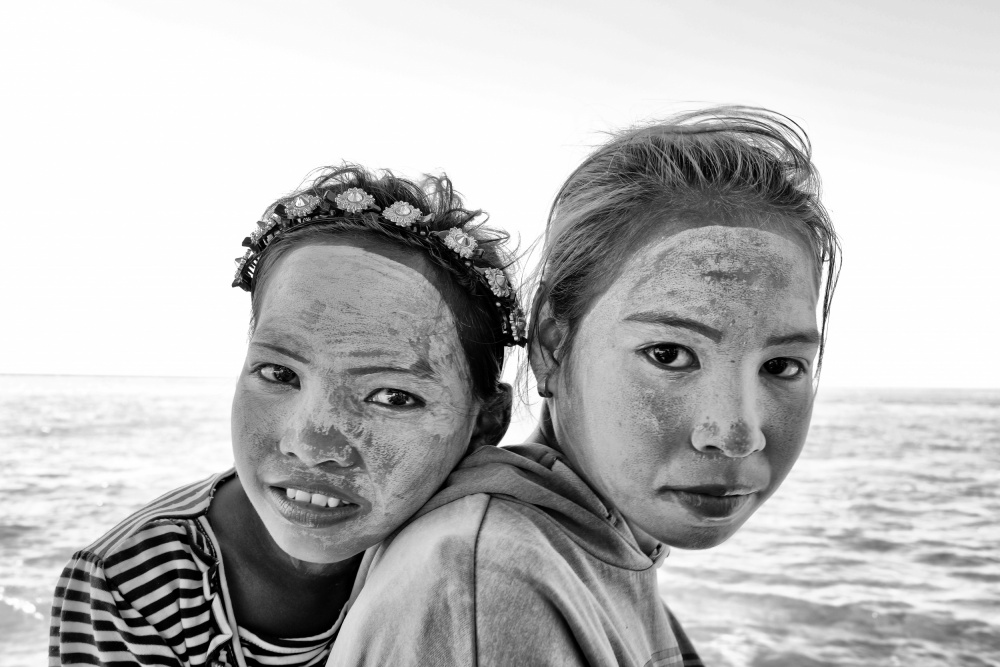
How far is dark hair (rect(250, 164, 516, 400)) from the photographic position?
5.65ft

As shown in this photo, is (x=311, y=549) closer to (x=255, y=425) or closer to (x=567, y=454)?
(x=255, y=425)

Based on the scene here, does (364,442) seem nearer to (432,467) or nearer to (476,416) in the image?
(432,467)

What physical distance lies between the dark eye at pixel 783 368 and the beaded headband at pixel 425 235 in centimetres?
56

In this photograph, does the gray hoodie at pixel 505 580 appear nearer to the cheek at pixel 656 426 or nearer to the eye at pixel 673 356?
the cheek at pixel 656 426

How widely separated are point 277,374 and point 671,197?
915 millimetres

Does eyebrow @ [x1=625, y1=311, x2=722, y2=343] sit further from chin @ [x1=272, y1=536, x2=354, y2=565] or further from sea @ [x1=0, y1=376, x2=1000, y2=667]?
chin @ [x1=272, y1=536, x2=354, y2=565]

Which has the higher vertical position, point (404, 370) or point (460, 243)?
point (460, 243)

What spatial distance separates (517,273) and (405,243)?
14.5 inches

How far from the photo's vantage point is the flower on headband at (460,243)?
69.3 inches

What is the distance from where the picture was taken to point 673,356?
1.53 metres

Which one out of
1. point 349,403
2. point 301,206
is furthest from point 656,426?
point 301,206

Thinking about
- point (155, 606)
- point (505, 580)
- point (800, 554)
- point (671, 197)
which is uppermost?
point (671, 197)

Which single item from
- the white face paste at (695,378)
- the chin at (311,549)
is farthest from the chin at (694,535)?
the chin at (311,549)

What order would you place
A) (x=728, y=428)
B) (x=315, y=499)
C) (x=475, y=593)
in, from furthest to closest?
(x=315, y=499), (x=728, y=428), (x=475, y=593)
